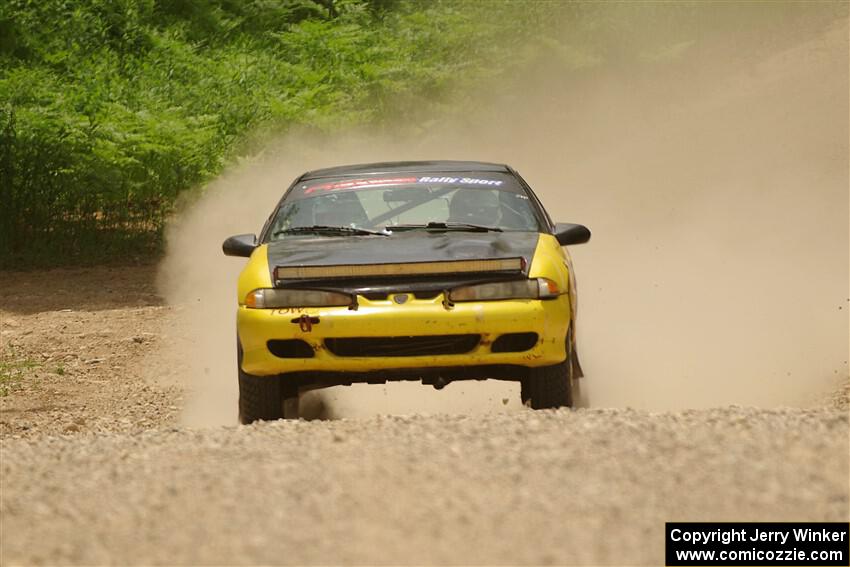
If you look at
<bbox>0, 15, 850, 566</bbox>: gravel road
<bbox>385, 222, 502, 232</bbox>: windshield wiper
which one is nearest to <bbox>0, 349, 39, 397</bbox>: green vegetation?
<bbox>0, 15, 850, 566</bbox>: gravel road

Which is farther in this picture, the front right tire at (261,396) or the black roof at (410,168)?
A: the black roof at (410,168)

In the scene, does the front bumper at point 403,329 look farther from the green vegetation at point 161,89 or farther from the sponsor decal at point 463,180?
the green vegetation at point 161,89

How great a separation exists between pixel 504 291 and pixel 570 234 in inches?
48.1

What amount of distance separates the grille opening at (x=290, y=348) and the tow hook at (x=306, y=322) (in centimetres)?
9

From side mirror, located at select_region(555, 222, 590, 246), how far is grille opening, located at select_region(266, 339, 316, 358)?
1.81 meters

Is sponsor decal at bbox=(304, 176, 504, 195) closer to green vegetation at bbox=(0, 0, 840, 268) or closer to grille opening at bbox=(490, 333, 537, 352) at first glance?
grille opening at bbox=(490, 333, 537, 352)

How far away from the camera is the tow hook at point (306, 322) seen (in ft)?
24.2

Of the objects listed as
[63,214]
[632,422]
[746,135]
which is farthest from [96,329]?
[746,135]

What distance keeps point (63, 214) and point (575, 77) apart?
12.6 metres

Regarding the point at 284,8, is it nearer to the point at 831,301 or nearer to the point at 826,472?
the point at 831,301

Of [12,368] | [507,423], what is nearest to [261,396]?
[507,423]

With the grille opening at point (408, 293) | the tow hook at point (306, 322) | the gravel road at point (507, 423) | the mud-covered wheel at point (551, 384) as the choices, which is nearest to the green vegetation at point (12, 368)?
the gravel road at point (507, 423)

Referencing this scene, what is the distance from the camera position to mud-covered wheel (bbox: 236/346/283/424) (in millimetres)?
7648

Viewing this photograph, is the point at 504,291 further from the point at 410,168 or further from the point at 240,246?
the point at 410,168
